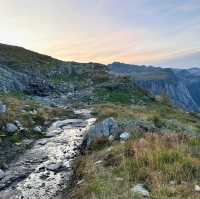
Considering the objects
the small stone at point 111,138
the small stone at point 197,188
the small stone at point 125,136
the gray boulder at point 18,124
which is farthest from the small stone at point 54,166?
the gray boulder at point 18,124

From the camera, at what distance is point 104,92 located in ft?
186

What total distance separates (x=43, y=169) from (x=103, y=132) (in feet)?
12.0

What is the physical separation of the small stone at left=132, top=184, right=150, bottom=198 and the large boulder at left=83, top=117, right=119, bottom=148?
271 inches

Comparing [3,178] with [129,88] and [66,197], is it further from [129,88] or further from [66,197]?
[129,88]

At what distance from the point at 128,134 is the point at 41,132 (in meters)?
9.06

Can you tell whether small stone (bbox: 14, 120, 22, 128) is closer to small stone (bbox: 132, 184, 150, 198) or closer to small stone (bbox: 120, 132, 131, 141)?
small stone (bbox: 120, 132, 131, 141)

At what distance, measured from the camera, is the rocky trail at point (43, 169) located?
1242cm

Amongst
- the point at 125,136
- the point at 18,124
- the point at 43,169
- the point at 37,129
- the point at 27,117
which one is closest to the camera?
the point at 43,169

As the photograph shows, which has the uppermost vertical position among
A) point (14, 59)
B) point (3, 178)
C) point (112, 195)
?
point (14, 59)

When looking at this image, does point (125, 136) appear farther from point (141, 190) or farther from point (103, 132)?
point (141, 190)

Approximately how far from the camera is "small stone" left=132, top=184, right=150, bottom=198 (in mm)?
8938

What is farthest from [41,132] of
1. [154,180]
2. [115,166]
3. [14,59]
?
[14,59]

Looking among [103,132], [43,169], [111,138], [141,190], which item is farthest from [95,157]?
[141,190]

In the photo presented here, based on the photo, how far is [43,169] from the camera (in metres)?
15.0
